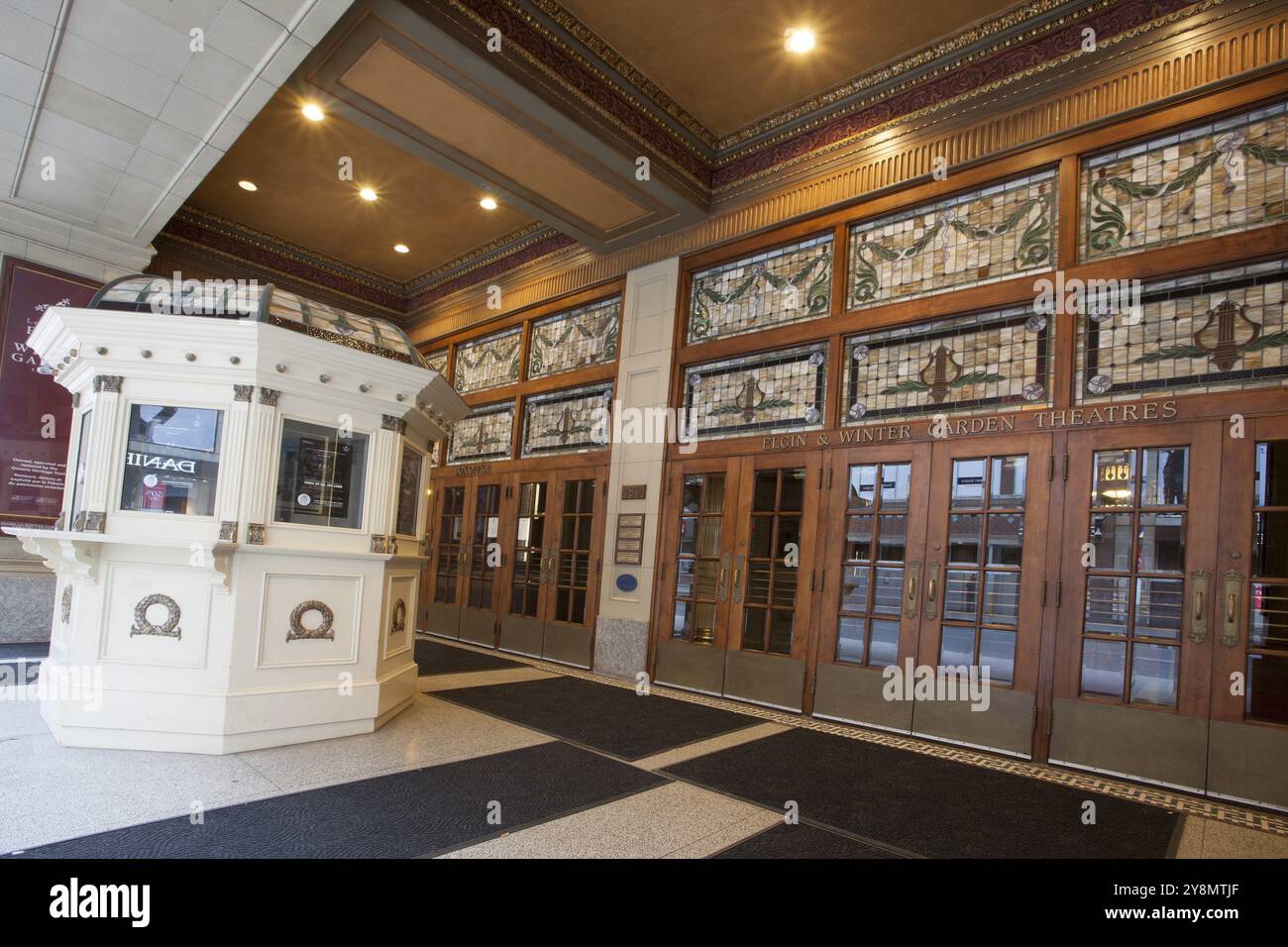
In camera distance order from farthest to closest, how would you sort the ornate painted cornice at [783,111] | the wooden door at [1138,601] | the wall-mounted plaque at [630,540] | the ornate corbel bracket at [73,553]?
the wall-mounted plaque at [630,540]
the ornate painted cornice at [783,111]
the wooden door at [1138,601]
the ornate corbel bracket at [73,553]

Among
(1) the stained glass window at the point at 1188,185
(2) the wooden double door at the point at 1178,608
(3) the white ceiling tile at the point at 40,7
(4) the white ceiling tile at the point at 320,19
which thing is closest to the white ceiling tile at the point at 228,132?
(3) the white ceiling tile at the point at 40,7

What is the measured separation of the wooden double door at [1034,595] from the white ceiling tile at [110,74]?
5.06 meters

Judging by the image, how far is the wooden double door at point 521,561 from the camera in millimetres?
7543

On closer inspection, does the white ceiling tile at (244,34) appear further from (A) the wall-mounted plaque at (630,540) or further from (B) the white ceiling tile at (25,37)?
(A) the wall-mounted plaque at (630,540)

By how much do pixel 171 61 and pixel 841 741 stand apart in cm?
619

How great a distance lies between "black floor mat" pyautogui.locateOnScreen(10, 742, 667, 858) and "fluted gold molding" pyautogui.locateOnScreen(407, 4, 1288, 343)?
15.6 feet

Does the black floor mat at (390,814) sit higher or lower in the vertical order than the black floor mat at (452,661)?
higher

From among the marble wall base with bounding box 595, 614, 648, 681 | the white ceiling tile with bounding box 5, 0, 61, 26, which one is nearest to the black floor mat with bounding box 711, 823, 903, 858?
the marble wall base with bounding box 595, 614, 648, 681

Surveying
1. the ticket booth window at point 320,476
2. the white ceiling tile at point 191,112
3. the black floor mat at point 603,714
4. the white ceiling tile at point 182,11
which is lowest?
the black floor mat at point 603,714

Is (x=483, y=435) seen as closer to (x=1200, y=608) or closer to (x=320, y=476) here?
(x=320, y=476)

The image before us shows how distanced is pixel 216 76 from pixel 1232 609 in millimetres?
6930

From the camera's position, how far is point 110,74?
482 centimetres

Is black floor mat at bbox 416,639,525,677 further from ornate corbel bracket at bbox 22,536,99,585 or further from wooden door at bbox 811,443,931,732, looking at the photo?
wooden door at bbox 811,443,931,732

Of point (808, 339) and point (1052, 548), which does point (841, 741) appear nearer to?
point (1052, 548)
